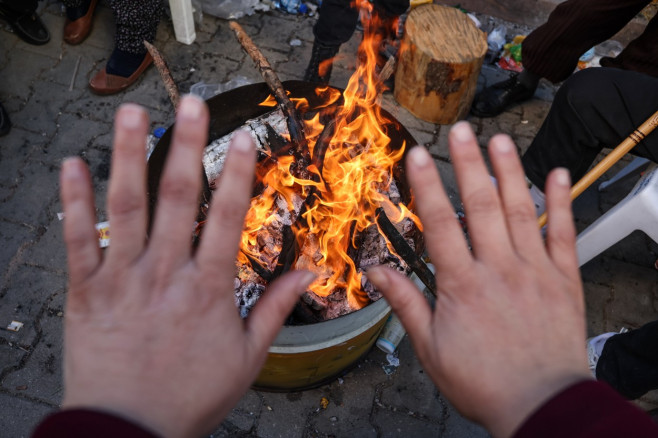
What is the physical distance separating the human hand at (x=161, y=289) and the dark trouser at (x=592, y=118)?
263 cm

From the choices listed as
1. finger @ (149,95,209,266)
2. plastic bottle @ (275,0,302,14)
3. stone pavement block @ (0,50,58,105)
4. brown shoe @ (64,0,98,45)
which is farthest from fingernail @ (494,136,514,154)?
brown shoe @ (64,0,98,45)

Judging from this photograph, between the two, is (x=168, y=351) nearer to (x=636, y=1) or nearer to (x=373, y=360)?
(x=373, y=360)

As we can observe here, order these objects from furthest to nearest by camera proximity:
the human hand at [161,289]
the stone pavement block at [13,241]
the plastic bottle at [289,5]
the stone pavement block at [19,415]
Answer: the plastic bottle at [289,5] < the stone pavement block at [13,241] < the stone pavement block at [19,415] < the human hand at [161,289]

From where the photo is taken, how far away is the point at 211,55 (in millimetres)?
4273

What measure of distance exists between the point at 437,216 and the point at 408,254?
3.07 feet

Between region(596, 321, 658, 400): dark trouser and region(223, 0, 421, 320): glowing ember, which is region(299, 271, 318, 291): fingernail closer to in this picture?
region(223, 0, 421, 320): glowing ember

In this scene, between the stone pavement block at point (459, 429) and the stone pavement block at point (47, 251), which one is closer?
the stone pavement block at point (459, 429)

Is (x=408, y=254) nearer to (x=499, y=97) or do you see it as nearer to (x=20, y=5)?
(x=499, y=97)

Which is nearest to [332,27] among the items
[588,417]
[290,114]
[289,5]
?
[289,5]

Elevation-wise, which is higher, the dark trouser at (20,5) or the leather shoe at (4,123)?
the dark trouser at (20,5)

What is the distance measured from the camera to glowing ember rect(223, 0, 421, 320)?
2203mm

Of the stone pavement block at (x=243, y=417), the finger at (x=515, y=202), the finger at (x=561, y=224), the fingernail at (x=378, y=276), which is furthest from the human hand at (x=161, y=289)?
the stone pavement block at (x=243, y=417)

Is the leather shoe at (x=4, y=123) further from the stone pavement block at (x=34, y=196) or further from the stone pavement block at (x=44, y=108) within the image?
the stone pavement block at (x=34, y=196)

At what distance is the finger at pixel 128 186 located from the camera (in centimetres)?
89
